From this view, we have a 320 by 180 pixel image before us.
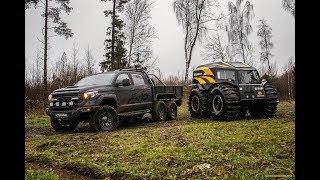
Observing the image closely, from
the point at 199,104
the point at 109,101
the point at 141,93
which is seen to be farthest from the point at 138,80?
the point at 199,104

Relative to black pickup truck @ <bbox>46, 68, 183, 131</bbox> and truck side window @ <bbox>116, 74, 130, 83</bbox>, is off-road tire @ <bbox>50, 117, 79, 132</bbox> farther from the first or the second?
truck side window @ <bbox>116, 74, 130, 83</bbox>

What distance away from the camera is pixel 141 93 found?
47.8 ft

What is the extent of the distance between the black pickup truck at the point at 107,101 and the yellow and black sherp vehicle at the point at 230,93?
1494 millimetres

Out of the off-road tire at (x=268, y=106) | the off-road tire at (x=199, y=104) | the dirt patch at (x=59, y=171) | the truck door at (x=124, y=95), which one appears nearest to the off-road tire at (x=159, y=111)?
the off-road tire at (x=199, y=104)

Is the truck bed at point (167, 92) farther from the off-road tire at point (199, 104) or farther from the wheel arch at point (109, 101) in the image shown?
the wheel arch at point (109, 101)

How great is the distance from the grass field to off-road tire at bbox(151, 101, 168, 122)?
138 inches

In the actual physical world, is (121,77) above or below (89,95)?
above

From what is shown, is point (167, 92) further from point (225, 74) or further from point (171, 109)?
point (225, 74)

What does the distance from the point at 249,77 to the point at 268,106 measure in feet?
4.73

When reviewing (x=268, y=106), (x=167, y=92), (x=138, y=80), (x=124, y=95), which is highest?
(x=138, y=80)

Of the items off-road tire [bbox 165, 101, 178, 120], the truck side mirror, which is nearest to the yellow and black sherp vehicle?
off-road tire [bbox 165, 101, 178, 120]

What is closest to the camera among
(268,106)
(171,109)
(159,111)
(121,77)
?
(121,77)

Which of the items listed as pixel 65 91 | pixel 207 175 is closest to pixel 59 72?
pixel 65 91
